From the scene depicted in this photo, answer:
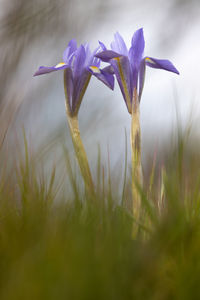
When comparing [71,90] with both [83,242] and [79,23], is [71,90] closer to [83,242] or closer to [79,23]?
[83,242]

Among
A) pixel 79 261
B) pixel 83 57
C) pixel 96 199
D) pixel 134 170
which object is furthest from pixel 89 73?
pixel 79 261

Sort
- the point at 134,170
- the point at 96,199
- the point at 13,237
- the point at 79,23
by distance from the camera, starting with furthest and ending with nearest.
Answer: the point at 79,23
the point at 134,170
the point at 96,199
the point at 13,237

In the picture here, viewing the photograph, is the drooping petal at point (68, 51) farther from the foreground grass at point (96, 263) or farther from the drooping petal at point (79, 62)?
the foreground grass at point (96, 263)

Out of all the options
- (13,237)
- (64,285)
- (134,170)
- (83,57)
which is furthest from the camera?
(83,57)

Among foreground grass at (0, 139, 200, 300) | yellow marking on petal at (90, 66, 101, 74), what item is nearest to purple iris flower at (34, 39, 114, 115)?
yellow marking on petal at (90, 66, 101, 74)

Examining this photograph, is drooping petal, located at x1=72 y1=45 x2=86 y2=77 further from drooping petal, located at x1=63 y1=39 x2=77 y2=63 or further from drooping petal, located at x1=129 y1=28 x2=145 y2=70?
drooping petal, located at x1=129 y1=28 x2=145 y2=70

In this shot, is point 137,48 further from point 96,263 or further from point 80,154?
point 96,263

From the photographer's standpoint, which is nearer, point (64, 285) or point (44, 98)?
point (64, 285)
